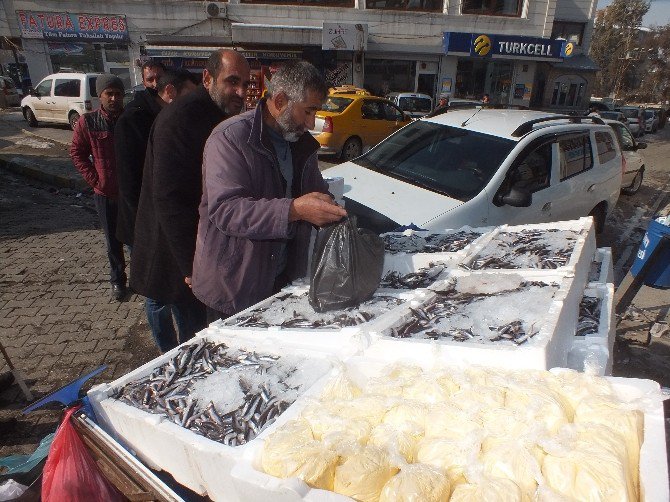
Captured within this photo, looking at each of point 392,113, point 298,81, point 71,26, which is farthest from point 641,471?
point 71,26

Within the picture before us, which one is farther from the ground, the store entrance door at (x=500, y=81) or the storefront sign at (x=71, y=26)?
the storefront sign at (x=71, y=26)

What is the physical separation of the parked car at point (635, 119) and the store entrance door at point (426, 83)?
9666 mm

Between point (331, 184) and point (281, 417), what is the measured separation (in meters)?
2.87

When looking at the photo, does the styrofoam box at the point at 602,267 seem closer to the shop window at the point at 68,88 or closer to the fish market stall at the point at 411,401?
the fish market stall at the point at 411,401

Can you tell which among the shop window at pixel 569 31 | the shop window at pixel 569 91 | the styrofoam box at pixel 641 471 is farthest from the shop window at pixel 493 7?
the styrofoam box at pixel 641 471

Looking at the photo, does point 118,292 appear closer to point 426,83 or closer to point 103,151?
point 103,151

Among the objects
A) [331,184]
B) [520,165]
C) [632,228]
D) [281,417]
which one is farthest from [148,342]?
[632,228]

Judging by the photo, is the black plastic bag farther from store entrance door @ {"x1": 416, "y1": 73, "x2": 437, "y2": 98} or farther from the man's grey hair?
store entrance door @ {"x1": 416, "y1": 73, "x2": 437, "y2": 98}

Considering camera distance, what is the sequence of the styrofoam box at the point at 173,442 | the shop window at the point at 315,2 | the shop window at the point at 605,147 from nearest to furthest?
1. the styrofoam box at the point at 173,442
2. the shop window at the point at 605,147
3. the shop window at the point at 315,2

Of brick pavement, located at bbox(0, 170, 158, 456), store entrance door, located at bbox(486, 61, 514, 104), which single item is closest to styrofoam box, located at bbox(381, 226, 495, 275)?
brick pavement, located at bbox(0, 170, 158, 456)

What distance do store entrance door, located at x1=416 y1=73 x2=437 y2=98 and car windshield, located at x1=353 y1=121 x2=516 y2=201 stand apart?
2099 cm

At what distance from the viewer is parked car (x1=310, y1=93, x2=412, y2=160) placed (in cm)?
1182

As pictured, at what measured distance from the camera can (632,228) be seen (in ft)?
27.3

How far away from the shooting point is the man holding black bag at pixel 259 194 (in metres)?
2.05
